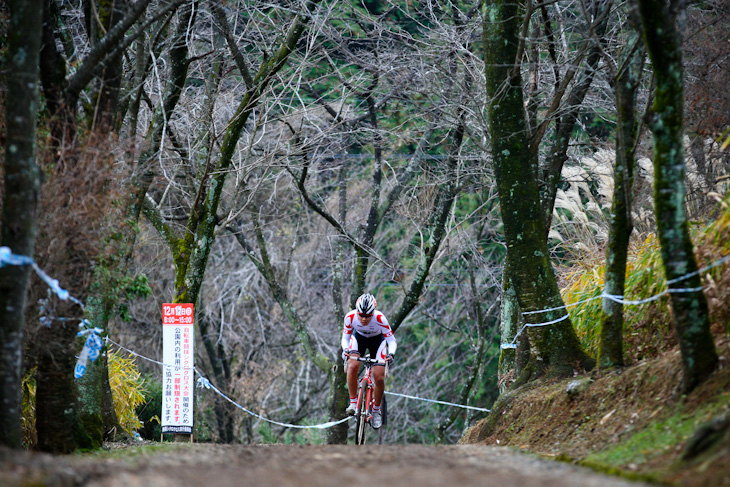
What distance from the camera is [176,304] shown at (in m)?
10.4

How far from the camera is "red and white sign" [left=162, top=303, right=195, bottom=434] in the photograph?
10344 millimetres

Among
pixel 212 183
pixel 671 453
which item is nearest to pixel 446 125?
pixel 212 183

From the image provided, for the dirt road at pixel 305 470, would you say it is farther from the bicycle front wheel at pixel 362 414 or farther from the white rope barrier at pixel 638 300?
the bicycle front wheel at pixel 362 414

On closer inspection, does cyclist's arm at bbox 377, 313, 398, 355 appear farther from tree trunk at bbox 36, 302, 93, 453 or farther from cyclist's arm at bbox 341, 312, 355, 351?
tree trunk at bbox 36, 302, 93, 453

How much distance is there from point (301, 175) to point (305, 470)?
10.5m

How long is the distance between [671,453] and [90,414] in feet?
19.2

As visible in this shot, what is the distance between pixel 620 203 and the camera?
7543 millimetres

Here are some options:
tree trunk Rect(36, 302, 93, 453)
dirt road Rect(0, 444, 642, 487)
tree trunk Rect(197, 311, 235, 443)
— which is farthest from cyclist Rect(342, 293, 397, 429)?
tree trunk Rect(197, 311, 235, 443)

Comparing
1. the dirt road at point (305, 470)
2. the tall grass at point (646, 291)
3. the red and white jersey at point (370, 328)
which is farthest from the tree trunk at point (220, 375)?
the dirt road at point (305, 470)

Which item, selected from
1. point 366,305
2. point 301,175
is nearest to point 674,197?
point 366,305

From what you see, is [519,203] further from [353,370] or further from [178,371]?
[178,371]

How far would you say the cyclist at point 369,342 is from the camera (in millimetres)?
10000

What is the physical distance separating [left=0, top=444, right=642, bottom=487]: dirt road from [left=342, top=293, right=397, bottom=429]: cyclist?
10.2 feet

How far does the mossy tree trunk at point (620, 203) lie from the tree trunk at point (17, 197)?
5.25 m
